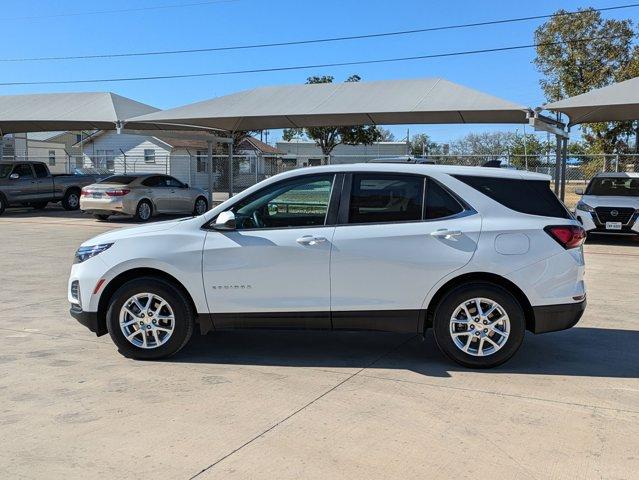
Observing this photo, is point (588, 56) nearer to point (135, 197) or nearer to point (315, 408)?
point (135, 197)

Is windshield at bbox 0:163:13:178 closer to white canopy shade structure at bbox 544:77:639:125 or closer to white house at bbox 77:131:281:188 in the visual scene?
white canopy shade structure at bbox 544:77:639:125

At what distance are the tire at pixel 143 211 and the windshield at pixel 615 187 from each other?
504 inches

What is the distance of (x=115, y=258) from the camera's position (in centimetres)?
541

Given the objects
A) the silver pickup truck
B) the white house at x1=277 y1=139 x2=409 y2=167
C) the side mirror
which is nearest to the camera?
the side mirror

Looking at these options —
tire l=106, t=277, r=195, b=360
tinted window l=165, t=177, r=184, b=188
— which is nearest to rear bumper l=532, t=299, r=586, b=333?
tire l=106, t=277, r=195, b=360

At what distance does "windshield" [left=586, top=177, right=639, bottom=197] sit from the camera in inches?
581

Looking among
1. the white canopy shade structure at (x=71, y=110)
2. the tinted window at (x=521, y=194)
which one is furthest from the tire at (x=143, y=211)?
the tinted window at (x=521, y=194)

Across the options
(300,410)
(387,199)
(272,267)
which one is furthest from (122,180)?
(300,410)

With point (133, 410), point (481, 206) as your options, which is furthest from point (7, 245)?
point (481, 206)

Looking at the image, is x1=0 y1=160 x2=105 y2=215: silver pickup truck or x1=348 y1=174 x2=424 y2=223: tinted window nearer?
x1=348 y1=174 x2=424 y2=223: tinted window

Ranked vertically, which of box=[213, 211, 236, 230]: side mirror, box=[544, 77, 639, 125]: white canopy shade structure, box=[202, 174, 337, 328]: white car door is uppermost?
box=[544, 77, 639, 125]: white canopy shade structure

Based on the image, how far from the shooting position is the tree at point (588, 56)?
124 ft

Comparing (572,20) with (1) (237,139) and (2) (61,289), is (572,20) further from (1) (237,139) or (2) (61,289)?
(2) (61,289)

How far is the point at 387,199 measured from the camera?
5.36 meters
